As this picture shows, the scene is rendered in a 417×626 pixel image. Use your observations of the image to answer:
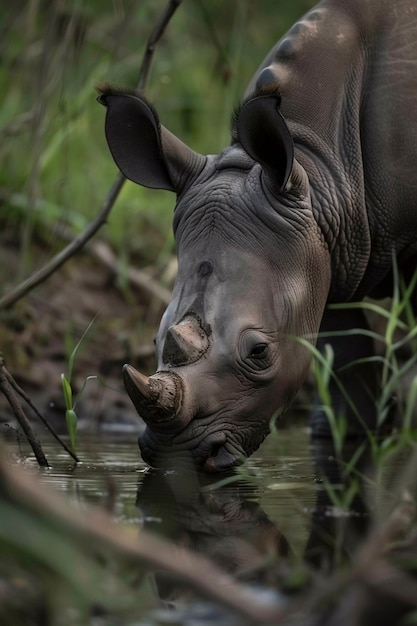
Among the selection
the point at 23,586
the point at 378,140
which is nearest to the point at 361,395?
the point at 378,140

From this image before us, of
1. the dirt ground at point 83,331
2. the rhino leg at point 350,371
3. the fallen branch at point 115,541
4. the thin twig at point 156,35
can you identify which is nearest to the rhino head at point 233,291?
the thin twig at point 156,35

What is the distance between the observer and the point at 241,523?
11.6 ft

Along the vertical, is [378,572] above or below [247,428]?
above

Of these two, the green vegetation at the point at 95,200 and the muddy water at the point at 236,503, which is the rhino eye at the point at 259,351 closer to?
the green vegetation at the point at 95,200

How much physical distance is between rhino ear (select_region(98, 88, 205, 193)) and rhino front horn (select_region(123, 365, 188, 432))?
1.03 m

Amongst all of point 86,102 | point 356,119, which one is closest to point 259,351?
point 356,119

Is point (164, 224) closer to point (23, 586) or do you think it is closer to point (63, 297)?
point (63, 297)

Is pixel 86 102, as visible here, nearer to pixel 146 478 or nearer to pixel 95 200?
pixel 95 200

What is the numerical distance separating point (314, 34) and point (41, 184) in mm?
3530

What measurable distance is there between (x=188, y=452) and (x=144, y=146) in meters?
1.36

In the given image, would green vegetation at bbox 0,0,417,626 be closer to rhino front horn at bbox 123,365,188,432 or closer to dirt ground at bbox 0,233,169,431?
dirt ground at bbox 0,233,169,431

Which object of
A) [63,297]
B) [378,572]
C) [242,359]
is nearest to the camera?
[378,572]

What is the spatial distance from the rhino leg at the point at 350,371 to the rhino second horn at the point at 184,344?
1.60 m

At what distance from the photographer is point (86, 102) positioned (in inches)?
286
